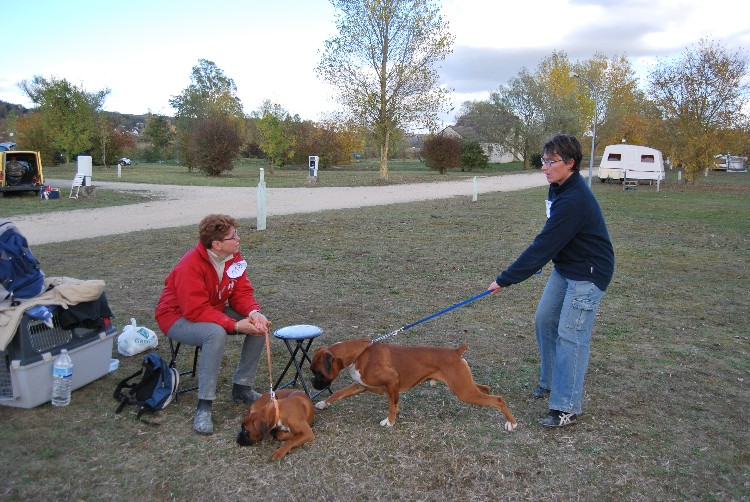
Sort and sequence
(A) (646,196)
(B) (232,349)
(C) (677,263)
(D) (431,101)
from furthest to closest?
(D) (431,101)
(A) (646,196)
(C) (677,263)
(B) (232,349)

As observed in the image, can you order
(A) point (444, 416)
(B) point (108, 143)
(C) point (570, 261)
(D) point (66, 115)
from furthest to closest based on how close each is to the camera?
(B) point (108, 143) → (D) point (66, 115) → (A) point (444, 416) → (C) point (570, 261)

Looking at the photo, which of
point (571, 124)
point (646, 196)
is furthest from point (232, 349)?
point (571, 124)

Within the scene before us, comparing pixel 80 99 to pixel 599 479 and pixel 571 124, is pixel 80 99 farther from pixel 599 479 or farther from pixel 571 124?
pixel 599 479

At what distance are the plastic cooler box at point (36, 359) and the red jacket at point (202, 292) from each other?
2.22 feet

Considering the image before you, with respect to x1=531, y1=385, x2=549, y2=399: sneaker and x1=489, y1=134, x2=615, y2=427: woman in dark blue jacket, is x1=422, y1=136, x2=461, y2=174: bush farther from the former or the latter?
x1=489, y1=134, x2=615, y2=427: woman in dark blue jacket

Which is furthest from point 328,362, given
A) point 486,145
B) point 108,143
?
point 486,145

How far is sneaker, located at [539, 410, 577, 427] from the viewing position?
404cm

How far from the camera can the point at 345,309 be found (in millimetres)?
6875

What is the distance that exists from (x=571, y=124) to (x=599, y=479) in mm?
56209

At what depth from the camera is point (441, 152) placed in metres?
44.1

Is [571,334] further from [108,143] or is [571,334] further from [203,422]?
[108,143]

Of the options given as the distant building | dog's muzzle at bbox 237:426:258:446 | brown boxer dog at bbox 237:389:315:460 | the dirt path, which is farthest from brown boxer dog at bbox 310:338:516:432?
the distant building

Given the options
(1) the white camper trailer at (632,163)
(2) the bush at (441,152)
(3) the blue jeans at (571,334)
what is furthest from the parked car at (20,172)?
(2) the bush at (441,152)

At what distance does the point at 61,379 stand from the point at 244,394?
125cm
